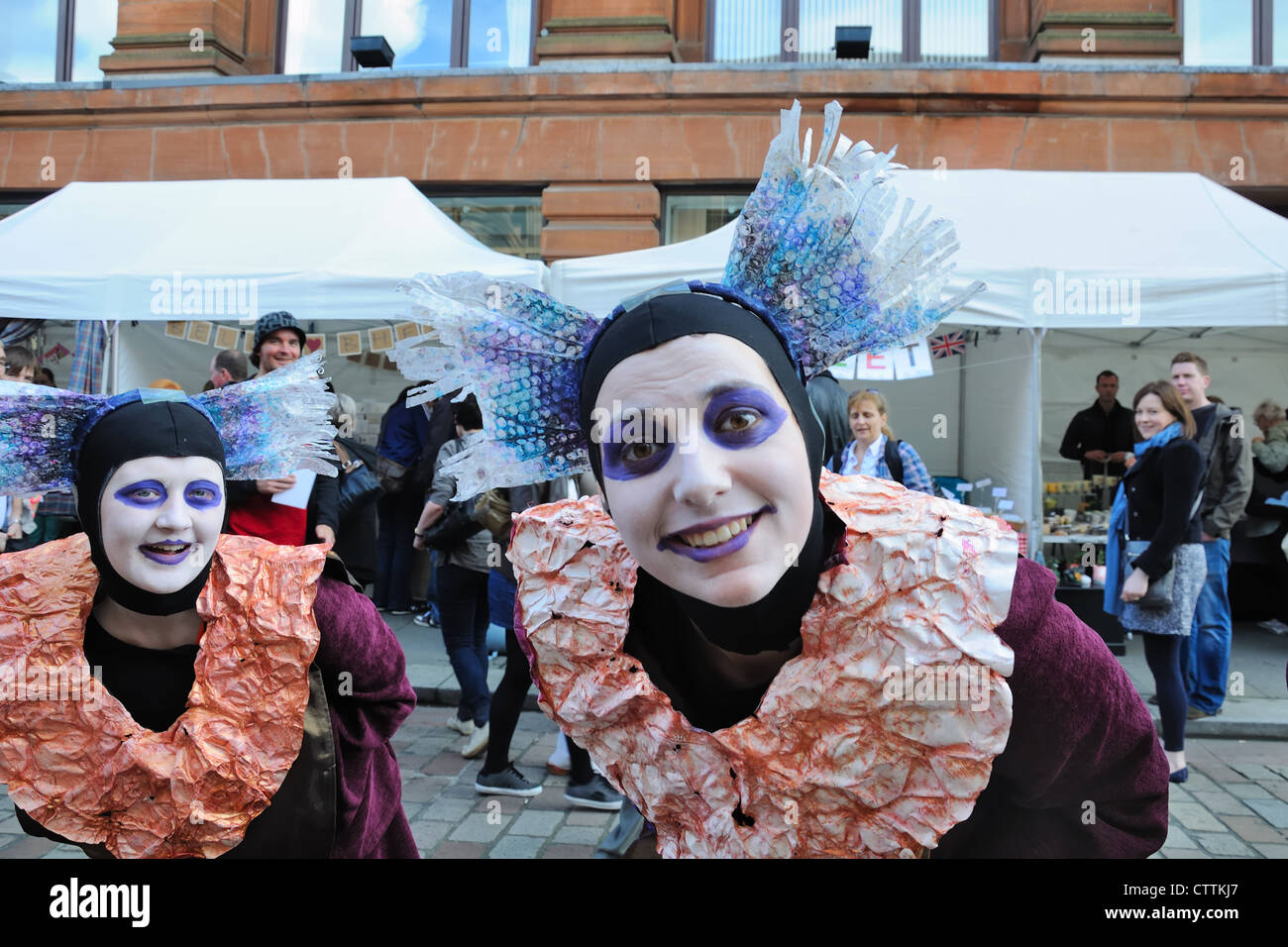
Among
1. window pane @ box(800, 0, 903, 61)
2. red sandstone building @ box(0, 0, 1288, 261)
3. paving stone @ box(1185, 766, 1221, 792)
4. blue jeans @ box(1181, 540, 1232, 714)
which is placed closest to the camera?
paving stone @ box(1185, 766, 1221, 792)

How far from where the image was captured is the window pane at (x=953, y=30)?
26.7 ft

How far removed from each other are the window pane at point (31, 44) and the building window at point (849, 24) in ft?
21.7

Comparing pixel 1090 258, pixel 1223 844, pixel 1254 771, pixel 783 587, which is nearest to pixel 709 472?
pixel 783 587

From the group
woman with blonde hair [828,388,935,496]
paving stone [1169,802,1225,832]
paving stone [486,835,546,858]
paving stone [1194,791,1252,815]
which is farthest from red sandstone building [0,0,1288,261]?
paving stone [486,835,546,858]

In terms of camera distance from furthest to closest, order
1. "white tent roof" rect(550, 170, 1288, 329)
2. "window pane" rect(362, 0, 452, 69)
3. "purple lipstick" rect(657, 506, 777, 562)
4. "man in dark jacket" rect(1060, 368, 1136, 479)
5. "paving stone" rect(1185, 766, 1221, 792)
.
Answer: "window pane" rect(362, 0, 452, 69)
"man in dark jacket" rect(1060, 368, 1136, 479)
"white tent roof" rect(550, 170, 1288, 329)
"paving stone" rect(1185, 766, 1221, 792)
"purple lipstick" rect(657, 506, 777, 562)

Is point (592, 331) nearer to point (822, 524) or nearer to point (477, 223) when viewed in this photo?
point (822, 524)

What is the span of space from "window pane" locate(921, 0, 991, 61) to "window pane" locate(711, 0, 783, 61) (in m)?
1.33

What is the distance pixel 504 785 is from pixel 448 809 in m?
0.26

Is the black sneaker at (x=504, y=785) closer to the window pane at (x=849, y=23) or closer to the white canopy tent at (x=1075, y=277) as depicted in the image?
the white canopy tent at (x=1075, y=277)

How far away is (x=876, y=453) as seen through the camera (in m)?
4.83

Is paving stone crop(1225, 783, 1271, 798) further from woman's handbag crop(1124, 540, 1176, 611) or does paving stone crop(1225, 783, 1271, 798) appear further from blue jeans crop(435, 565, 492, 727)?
blue jeans crop(435, 565, 492, 727)

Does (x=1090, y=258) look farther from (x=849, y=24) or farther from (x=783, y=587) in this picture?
(x=783, y=587)

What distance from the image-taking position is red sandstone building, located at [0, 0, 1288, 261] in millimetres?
7438

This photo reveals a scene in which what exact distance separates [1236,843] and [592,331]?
335 centimetres
